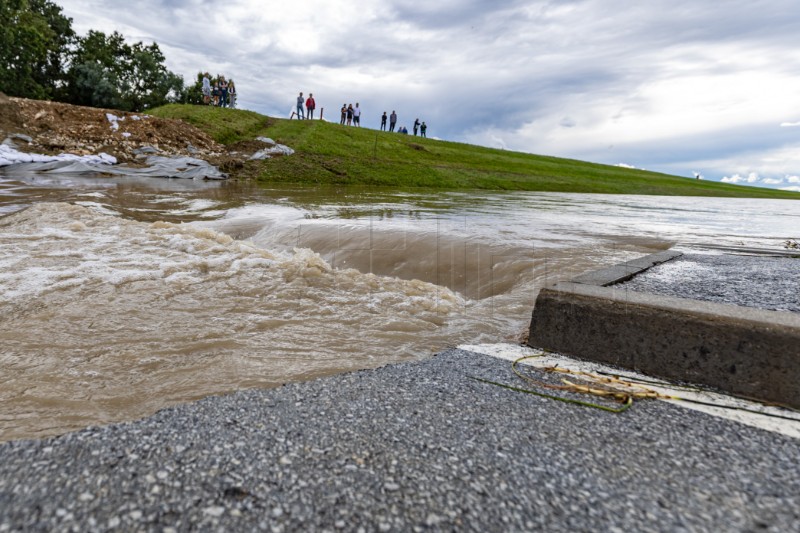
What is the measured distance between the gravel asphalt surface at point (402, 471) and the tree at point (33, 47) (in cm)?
5349

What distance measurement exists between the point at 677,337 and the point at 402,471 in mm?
2541

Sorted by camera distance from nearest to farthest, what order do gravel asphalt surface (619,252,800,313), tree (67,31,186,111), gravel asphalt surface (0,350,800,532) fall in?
gravel asphalt surface (0,350,800,532) < gravel asphalt surface (619,252,800,313) < tree (67,31,186,111)

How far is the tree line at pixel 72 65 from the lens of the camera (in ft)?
139

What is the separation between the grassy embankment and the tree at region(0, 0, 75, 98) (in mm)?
18223

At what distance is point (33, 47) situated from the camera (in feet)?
142

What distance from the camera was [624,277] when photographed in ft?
17.0

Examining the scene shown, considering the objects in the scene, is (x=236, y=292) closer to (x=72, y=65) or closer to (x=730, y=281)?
(x=730, y=281)

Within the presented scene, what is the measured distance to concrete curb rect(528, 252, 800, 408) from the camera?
3.07 m

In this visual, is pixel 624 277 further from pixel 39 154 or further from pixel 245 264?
pixel 39 154

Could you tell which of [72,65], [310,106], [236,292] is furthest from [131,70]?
[236,292]

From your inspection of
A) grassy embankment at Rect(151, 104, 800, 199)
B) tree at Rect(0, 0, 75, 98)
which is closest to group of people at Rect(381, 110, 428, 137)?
grassy embankment at Rect(151, 104, 800, 199)

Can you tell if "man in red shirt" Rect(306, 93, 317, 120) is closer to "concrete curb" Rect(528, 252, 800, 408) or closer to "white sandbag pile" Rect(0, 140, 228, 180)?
"white sandbag pile" Rect(0, 140, 228, 180)

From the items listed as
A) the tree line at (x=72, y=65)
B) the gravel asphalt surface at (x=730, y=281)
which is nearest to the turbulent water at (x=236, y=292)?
the gravel asphalt surface at (x=730, y=281)

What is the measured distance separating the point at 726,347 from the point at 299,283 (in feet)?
17.8
